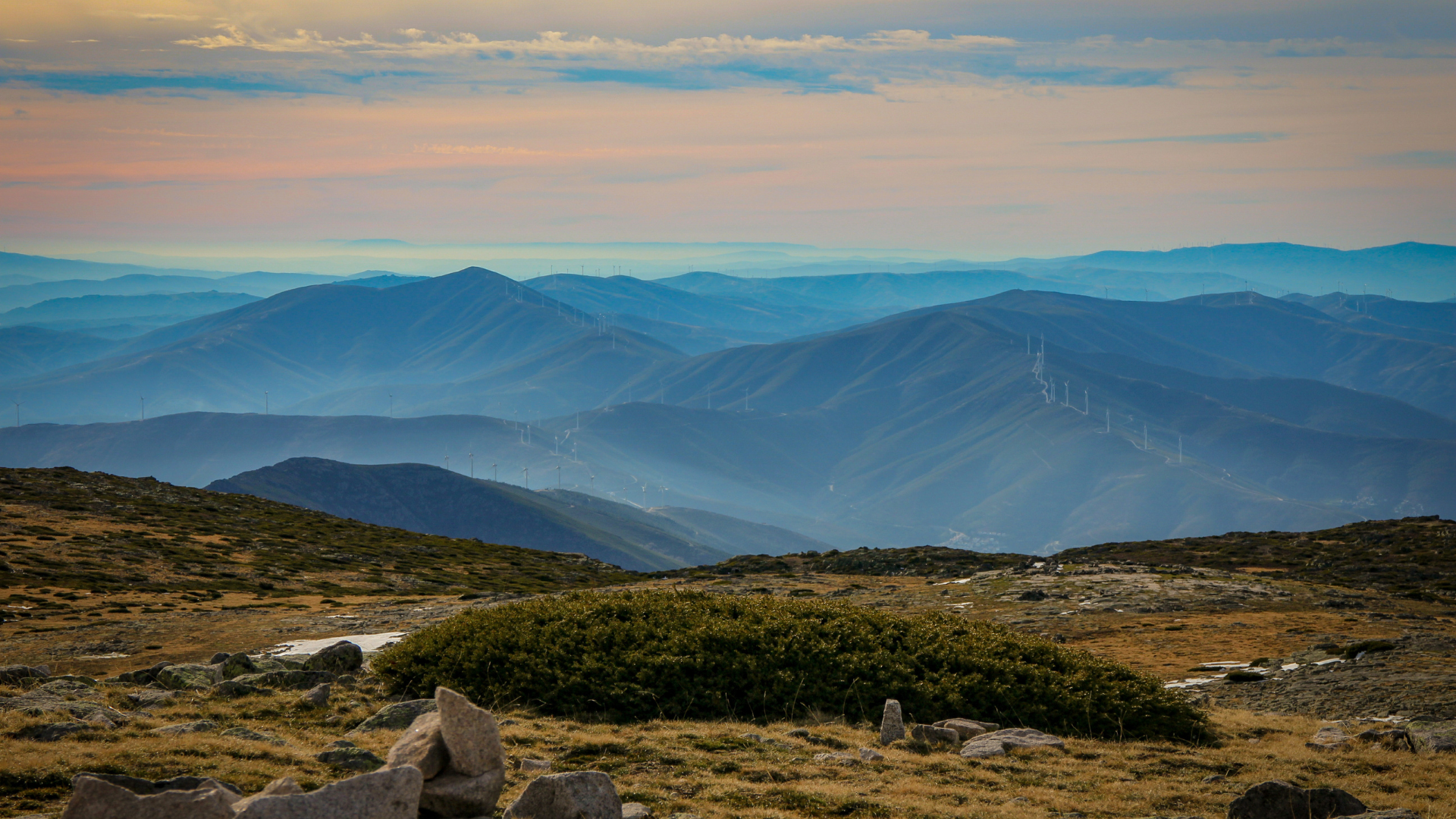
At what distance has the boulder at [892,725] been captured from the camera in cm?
1500

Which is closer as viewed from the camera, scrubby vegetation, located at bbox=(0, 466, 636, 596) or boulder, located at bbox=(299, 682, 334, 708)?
boulder, located at bbox=(299, 682, 334, 708)

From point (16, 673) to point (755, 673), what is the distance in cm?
1314

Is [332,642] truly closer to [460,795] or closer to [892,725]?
[892,725]

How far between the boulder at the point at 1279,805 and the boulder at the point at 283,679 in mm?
15057

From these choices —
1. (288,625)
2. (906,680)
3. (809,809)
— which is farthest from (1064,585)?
(809,809)

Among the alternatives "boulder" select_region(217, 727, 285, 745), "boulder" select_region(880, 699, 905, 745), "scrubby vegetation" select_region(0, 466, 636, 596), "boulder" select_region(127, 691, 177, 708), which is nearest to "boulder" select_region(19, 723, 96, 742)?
"boulder" select_region(217, 727, 285, 745)

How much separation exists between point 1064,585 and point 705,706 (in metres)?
31.0

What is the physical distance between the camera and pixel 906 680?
17.4 meters

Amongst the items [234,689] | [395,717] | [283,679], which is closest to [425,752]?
[395,717]

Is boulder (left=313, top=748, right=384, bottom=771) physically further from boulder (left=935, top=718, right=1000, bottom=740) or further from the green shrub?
boulder (left=935, top=718, right=1000, bottom=740)

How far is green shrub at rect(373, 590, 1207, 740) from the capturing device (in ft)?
55.0

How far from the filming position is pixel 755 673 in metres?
17.2

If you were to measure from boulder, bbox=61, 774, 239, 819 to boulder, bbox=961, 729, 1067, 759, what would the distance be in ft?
33.3

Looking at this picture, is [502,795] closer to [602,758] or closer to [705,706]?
[602,758]
